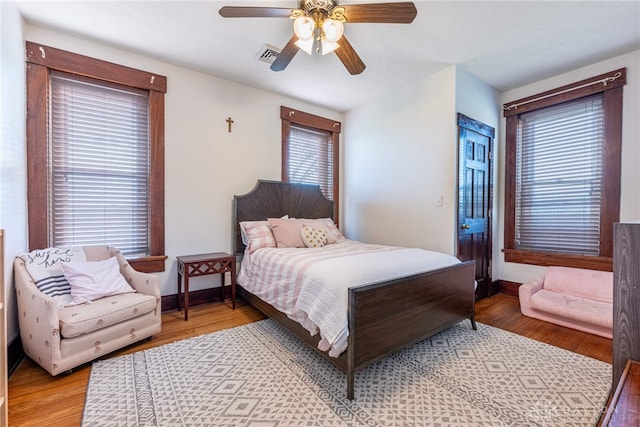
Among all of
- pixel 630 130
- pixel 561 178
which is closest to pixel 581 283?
pixel 561 178

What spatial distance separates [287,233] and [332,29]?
2.06 meters

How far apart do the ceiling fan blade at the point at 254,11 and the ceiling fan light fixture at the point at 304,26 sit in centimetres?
10

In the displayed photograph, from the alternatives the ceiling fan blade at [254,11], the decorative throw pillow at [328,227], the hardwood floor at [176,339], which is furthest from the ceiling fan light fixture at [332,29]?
the hardwood floor at [176,339]

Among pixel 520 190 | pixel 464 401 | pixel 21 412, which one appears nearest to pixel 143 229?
pixel 21 412

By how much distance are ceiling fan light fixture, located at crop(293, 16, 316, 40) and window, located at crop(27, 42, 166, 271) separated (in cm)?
192

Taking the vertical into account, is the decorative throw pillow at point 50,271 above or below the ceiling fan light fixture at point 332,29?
below

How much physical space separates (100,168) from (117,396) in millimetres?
2162

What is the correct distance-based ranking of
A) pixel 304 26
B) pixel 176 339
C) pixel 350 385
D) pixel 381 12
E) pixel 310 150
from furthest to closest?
1. pixel 310 150
2. pixel 176 339
3. pixel 304 26
4. pixel 381 12
5. pixel 350 385

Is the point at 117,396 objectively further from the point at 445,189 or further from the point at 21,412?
the point at 445,189

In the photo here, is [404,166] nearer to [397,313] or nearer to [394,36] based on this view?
[394,36]

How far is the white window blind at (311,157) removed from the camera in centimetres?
421

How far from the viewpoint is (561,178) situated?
338 cm

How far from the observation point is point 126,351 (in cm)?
225

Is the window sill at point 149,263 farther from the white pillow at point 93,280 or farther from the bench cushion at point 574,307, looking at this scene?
the bench cushion at point 574,307
